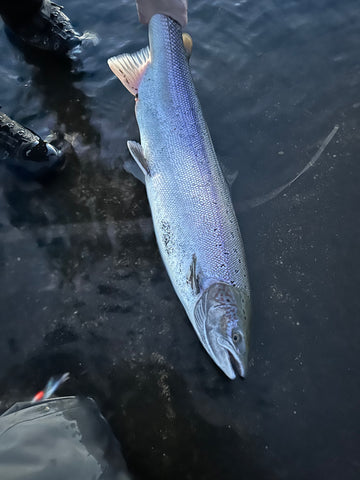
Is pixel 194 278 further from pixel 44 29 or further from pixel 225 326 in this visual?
pixel 44 29

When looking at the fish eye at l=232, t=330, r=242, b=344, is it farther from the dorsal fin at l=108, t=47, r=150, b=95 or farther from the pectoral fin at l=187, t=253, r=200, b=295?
the dorsal fin at l=108, t=47, r=150, b=95

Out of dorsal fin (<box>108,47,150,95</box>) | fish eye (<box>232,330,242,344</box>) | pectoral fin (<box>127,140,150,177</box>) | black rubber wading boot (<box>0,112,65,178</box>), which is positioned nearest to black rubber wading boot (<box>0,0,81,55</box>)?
dorsal fin (<box>108,47,150,95</box>)

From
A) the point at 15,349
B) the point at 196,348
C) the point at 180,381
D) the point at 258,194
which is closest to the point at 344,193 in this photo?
the point at 258,194

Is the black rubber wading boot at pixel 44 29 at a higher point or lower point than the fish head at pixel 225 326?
higher

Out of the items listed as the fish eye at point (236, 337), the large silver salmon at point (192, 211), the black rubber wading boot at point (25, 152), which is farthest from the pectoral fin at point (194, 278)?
the black rubber wading boot at point (25, 152)

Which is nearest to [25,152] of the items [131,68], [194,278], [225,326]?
[131,68]

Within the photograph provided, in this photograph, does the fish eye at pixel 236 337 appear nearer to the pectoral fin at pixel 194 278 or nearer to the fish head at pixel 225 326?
the fish head at pixel 225 326

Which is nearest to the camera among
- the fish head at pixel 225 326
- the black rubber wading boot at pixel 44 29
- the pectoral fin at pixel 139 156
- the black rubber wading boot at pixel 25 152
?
the fish head at pixel 225 326
